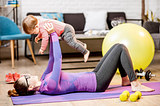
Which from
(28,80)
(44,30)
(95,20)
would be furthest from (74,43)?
(95,20)

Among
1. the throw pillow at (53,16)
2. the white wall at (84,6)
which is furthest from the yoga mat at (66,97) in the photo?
the white wall at (84,6)

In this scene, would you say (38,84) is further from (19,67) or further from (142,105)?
(19,67)

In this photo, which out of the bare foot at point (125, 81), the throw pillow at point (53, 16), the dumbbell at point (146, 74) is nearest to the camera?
the bare foot at point (125, 81)

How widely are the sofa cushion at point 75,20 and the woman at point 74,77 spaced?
309cm

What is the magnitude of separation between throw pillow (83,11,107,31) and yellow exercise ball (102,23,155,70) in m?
2.14

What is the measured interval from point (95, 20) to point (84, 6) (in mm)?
569

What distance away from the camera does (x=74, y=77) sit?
82.4 inches

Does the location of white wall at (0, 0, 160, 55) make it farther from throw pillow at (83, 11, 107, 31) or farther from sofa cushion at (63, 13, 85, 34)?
throw pillow at (83, 11, 107, 31)

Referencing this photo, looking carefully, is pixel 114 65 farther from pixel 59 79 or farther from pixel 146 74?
pixel 146 74

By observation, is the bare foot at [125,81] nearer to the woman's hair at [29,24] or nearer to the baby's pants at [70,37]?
the baby's pants at [70,37]

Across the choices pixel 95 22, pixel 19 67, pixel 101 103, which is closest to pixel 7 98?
pixel 101 103

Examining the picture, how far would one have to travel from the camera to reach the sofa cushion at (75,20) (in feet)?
17.0

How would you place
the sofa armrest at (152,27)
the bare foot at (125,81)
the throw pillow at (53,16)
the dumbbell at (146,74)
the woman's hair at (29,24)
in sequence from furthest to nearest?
1. the throw pillow at (53,16)
2. the sofa armrest at (152,27)
3. the dumbbell at (146,74)
4. the bare foot at (125,81)
5. the woman's hair at (29,24)

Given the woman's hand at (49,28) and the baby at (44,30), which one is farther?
the baby at (44,30)
